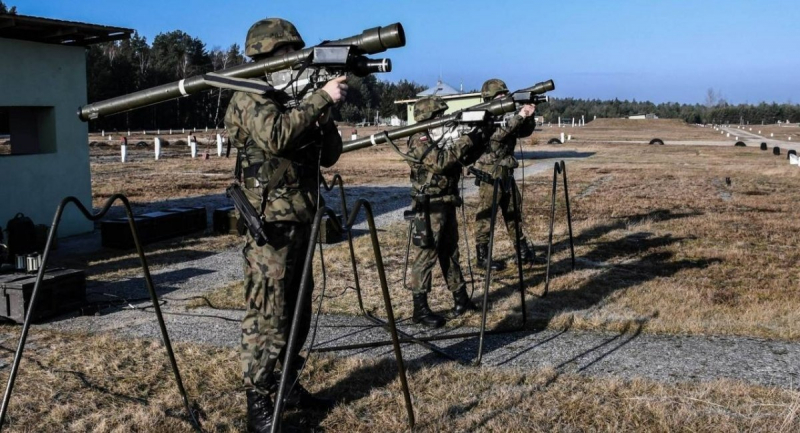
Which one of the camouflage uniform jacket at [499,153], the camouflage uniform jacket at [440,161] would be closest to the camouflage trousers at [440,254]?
the camouflage uniform jacket at [440,161]

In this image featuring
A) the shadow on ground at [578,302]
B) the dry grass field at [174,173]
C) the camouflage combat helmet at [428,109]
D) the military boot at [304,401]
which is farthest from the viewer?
the dry grass field at [174,173]

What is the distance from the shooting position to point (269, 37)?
4.01 metres

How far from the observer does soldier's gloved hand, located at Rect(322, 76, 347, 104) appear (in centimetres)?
367

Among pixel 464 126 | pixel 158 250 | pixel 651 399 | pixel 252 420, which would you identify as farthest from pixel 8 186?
pixel 651 399

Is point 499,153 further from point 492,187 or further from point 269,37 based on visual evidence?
point 269,37

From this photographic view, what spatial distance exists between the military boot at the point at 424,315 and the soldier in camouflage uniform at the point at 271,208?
2428 mm

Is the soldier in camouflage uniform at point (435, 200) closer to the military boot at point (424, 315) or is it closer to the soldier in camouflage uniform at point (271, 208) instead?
the military boot at point (424, 315)

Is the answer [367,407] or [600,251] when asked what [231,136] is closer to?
[367,407]

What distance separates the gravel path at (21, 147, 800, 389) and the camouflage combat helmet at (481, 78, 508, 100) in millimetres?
3403

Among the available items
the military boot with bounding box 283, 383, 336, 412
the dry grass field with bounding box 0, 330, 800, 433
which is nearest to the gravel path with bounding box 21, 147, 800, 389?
the dry grass field with bounding box 0, 330, 800, 433

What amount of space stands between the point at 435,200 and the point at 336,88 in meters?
3.10

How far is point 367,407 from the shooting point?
4613 millimetres

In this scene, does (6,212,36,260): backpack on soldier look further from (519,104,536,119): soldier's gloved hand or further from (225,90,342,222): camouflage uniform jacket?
(225,90,342,222): camouflage uniform jacket

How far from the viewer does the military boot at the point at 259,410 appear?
13.7ft
